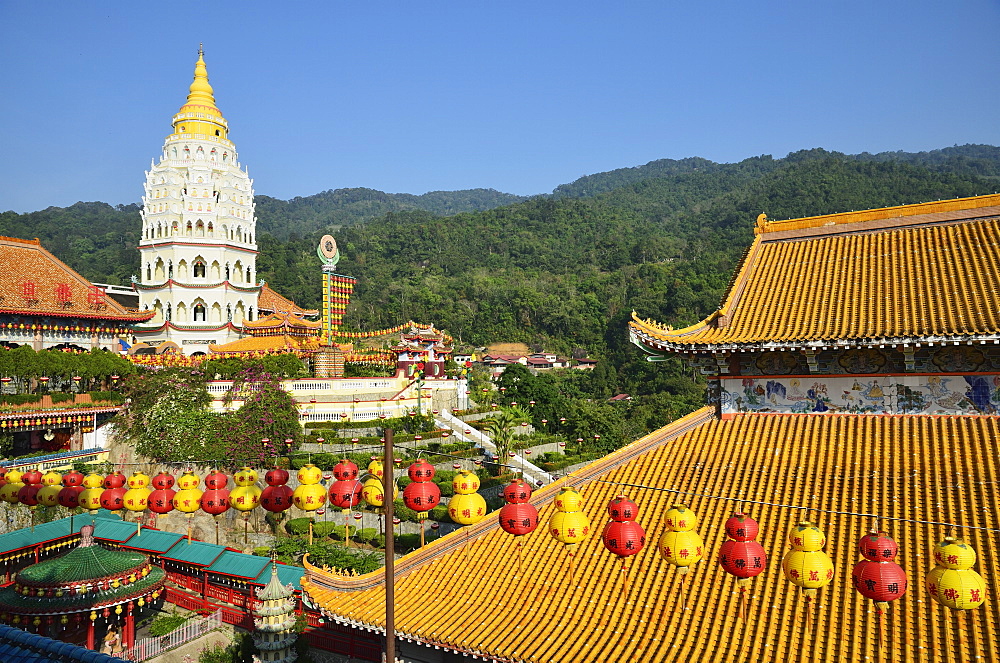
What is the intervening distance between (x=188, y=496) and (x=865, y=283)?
1307 cm

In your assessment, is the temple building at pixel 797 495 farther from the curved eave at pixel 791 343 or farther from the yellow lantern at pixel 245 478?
the yellow lantern at pixel 245 478

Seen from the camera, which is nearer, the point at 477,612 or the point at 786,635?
the point at 786,635

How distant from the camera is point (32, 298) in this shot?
31984 mm

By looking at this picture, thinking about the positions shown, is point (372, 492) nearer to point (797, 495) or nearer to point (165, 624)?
point (797, 495)

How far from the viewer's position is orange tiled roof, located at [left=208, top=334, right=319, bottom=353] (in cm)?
3728

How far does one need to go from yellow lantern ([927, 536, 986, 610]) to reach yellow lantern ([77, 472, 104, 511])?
14386mm

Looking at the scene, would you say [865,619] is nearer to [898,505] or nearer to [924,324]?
[898,505]

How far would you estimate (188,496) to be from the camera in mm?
13250

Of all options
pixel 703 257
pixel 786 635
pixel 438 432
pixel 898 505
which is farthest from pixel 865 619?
pixel 703 257

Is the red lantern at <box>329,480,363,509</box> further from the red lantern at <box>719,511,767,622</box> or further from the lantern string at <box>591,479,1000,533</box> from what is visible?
the red lantern at <box>719,511,767,622</box>

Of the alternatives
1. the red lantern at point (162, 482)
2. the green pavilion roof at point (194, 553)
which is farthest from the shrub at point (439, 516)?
the red lantern at point (162, 482)

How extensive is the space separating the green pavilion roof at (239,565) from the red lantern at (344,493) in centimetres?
1033

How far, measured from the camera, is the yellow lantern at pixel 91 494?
14.0 m

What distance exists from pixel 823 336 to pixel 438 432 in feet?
82.5
